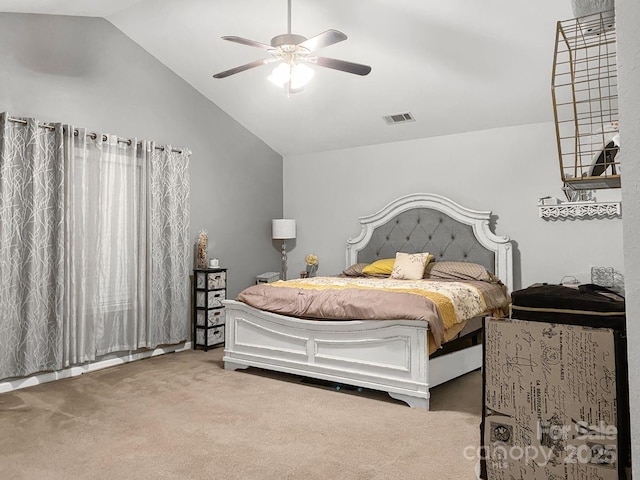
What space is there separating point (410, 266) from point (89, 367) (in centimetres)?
296

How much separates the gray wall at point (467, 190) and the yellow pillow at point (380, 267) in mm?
749

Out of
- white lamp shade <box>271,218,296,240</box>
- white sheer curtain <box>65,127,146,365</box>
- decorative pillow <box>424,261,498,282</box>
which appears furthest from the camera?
white lamp shade <box>271,218,296,240</box>

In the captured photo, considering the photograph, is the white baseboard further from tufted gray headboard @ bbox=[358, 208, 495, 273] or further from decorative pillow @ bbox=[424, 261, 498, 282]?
decorative pillow @ bbox=[424, 261, 498, 282]

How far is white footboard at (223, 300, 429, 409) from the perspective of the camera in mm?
3047

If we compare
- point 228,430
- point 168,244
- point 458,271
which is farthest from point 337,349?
point 168,244

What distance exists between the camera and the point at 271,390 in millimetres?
3383

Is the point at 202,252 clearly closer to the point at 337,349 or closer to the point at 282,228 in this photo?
the point at 282,228

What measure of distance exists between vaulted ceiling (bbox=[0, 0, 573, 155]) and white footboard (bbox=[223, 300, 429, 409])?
7.39 feet

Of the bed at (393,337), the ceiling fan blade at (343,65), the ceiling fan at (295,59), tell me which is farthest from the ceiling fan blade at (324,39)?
the bed at (393,337)

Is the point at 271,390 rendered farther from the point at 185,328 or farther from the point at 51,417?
the point at 185,328

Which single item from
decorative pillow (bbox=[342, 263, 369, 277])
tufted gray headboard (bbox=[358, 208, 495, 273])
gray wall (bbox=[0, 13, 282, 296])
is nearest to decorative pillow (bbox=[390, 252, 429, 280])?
tufted gray headboard (bbox=[358, 208, 495, 273])

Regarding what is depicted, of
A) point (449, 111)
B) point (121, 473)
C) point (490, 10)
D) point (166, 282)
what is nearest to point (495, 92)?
point (449, 111)

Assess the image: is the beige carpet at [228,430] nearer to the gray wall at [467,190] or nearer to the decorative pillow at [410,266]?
the decorative pillow at [410,266]

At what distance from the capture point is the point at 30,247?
353cm
